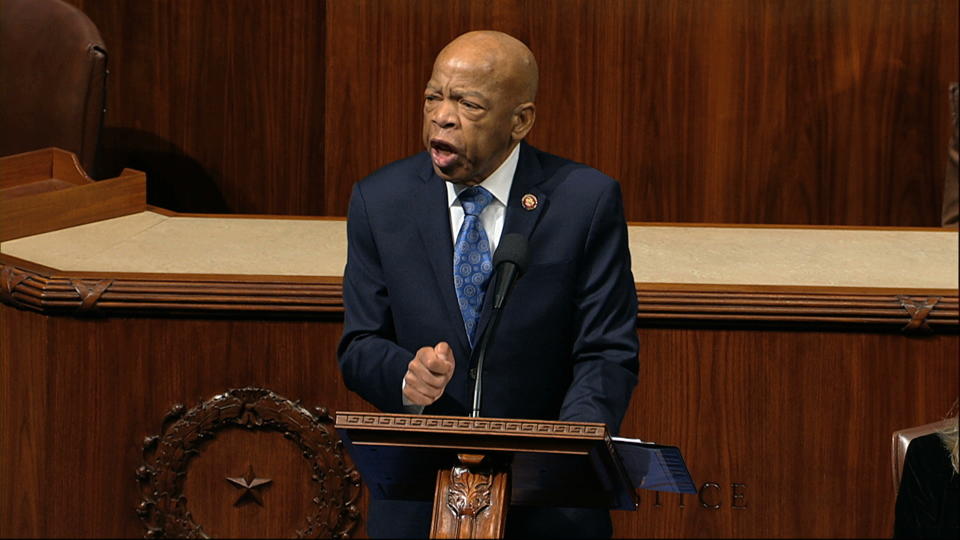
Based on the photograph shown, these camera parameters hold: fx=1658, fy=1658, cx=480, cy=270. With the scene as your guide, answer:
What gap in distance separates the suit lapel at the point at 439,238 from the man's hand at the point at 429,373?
207 mm

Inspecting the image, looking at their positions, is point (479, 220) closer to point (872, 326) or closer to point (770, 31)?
point (872, 326)

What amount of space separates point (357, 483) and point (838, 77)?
1.85 metres

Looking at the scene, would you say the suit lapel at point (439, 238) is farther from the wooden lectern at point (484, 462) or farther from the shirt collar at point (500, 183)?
the wooden lectern at point (484, 462)

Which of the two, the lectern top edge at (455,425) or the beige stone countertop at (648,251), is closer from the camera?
Answer: the lectern top edge at (455,425)

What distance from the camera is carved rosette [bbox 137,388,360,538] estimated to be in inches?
126

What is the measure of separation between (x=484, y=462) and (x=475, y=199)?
428mm

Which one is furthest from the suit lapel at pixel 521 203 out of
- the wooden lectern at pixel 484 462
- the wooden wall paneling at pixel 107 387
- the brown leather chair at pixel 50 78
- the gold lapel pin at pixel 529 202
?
the brown leather chair at pixel 50 78

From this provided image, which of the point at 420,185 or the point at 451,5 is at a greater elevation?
the point at 451,5

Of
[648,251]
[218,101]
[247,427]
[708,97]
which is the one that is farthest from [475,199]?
[218,101]

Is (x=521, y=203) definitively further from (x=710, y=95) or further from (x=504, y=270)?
(x=710, y=95)

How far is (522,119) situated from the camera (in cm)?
224

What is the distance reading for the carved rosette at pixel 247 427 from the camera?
3.20m

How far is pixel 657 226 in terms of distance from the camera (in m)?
3.96

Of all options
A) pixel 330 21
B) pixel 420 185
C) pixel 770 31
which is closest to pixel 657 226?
pixel 770 31
